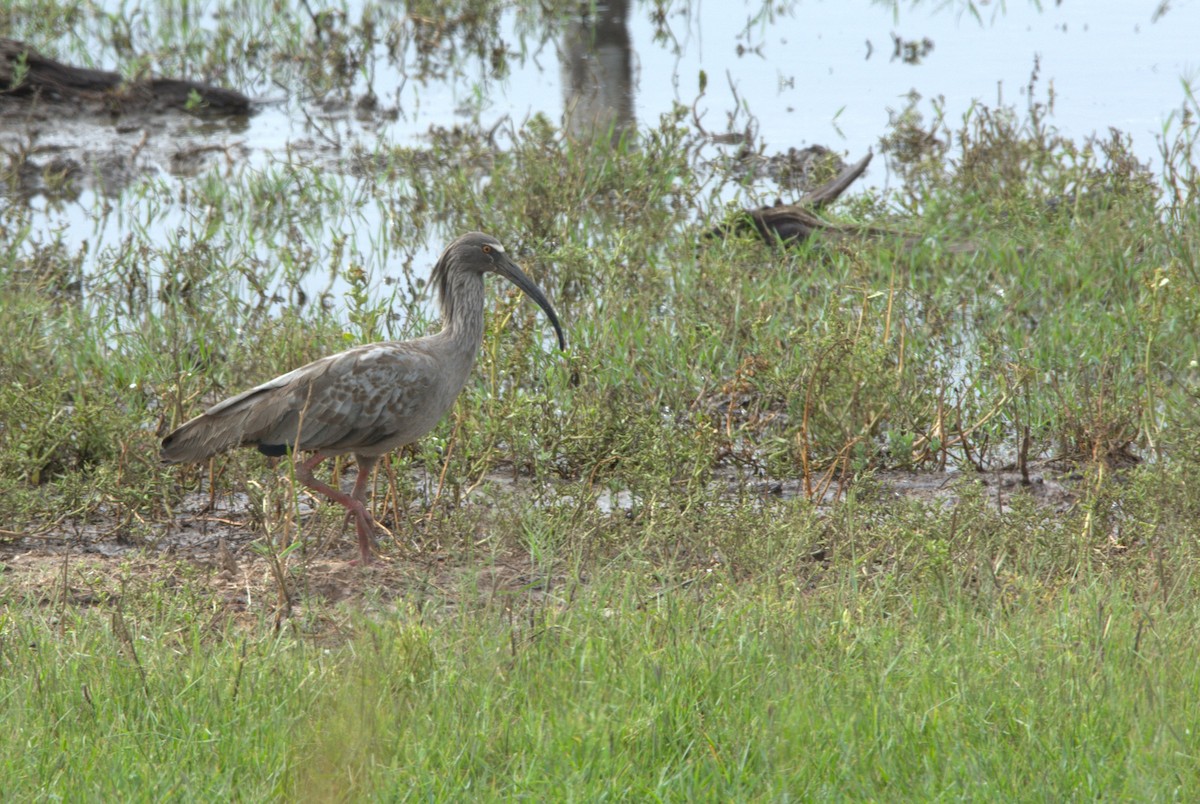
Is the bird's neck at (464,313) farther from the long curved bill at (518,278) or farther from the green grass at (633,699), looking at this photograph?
the green grass at (633,699)

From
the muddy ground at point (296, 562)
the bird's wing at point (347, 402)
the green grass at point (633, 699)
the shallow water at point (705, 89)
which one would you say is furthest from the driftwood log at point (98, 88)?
the green grass at point (633, 699)

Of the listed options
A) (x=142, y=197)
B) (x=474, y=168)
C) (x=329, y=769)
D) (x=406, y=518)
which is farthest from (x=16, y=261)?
(x=329, y=769)

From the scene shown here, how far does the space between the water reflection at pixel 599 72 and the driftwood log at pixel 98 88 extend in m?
3.01

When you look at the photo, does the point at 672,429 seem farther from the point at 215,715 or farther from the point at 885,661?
the point at 215,715

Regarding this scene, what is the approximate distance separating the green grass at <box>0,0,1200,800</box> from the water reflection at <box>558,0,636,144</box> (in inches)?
Answer: 25.8

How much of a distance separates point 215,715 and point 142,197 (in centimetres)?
728

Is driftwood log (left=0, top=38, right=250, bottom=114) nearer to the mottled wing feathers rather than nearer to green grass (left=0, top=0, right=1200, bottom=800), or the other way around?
green grass (left=0, top=0, right=1200, bottom=800)

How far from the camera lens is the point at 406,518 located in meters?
5.69

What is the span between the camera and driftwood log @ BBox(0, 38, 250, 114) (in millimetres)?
12078

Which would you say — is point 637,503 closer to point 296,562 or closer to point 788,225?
point 296,562

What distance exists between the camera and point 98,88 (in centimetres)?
1259

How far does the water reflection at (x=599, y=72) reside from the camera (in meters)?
11.3

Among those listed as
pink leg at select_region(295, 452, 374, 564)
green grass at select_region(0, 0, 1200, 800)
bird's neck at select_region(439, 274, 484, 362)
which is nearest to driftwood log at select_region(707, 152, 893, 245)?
green grass at select_region(0, 0, 1200, 800)

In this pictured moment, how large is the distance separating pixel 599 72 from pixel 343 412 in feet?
29.5
